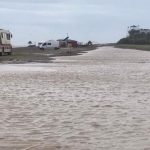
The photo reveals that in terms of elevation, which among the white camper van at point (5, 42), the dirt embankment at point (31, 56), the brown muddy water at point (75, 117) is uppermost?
the white camper van at point (5, 42)

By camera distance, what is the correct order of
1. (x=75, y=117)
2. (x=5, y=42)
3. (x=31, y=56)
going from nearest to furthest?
(x=75, y=117)
(x=31, y=56)
(x=5, y=42)

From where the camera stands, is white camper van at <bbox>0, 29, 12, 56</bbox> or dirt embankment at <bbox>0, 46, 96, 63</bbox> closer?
dirt embankment at <bbox>0, 46, 96, 63</bbox>

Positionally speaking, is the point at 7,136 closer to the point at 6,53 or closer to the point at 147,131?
the point at 147,131

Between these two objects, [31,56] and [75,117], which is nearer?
[75,117]

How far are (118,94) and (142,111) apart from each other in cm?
430

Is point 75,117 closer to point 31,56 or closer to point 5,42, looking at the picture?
point 31,56

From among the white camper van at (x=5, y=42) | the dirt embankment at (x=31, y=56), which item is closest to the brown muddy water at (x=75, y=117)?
the dirt embankment at (x=31, y=56)

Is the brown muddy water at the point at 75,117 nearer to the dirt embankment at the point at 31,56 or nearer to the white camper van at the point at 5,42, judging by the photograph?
the dirt embankment at the point at 31,56

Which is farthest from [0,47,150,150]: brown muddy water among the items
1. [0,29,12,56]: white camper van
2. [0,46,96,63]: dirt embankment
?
[0,29,12,56]: white camper van

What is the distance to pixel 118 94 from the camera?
57.6ft

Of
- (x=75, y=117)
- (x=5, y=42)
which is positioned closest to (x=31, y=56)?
(x=5, y=42)

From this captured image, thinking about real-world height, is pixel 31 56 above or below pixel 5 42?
below

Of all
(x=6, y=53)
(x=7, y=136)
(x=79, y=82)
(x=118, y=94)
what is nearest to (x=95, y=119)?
(x=7, y=136)

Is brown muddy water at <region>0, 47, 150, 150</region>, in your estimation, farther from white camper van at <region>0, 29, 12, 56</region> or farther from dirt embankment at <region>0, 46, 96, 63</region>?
white camper van at <region>0, 29, 12, 56</region>
